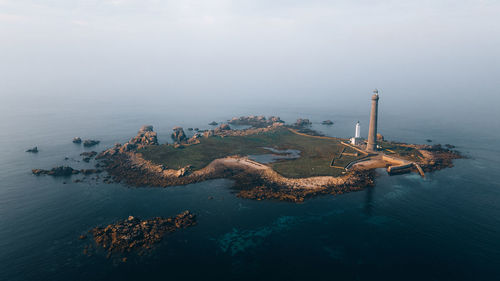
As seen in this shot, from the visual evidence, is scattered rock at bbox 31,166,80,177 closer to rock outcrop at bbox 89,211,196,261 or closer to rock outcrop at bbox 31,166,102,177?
rock outcrop at bbox 31,166,102,177

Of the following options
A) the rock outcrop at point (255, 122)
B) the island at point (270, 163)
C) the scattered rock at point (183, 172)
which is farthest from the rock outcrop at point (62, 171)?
the rock outcrop at point (255, 122)

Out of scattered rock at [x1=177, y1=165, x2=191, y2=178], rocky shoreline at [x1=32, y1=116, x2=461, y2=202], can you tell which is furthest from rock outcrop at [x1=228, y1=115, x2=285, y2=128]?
scattered rock at [x1=177, y1=165, x2=191, y2=178]

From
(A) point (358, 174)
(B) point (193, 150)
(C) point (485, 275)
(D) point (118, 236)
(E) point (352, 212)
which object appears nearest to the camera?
(C) point (485, 275)

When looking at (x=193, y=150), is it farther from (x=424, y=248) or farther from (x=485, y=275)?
(x=485, y=275)

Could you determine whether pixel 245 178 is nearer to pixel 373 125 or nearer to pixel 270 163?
pixel 270 163

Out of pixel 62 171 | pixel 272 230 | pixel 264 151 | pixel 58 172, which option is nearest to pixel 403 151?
pixel 264 151

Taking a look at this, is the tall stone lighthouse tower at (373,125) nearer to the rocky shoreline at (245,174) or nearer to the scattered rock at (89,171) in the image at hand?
the rocky shoreline at (245,174)

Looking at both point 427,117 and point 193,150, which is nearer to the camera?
point 193,150

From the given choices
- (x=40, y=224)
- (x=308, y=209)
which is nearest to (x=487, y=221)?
(x=308, y=209)
